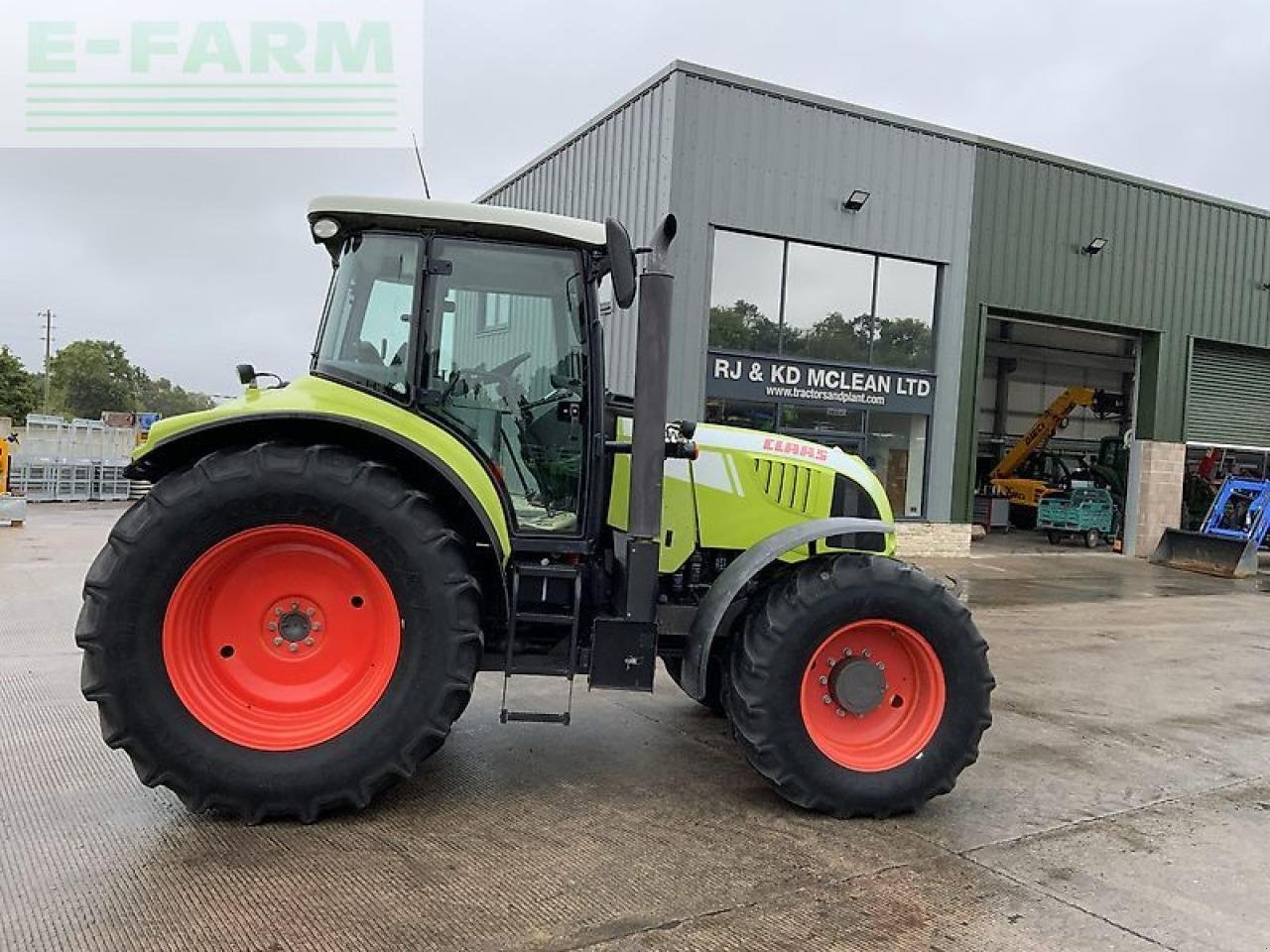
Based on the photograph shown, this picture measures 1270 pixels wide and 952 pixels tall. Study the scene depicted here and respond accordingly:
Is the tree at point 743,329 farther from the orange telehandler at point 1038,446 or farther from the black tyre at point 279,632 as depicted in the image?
the orange telehandler at point 1038,446

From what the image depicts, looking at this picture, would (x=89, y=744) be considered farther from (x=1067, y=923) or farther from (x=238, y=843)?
(x=1067, y=923)

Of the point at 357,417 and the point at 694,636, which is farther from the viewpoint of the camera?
the point at 694,636

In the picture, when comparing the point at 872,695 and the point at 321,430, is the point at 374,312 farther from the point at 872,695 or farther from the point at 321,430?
the point at 872,695

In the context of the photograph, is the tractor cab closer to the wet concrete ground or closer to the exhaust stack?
the exhaust stack

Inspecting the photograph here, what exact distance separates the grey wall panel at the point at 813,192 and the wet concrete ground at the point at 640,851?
8851 millimetres

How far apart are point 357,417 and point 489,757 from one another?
1834 millimetres

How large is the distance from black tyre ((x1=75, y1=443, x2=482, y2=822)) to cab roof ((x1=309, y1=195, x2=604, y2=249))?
1.05 meters

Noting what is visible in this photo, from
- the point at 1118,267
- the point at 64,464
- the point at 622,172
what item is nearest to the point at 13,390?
the point at 64,464

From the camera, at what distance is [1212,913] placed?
3.34 m

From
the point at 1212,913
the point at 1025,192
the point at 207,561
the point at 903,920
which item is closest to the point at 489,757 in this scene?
the point at 207,561

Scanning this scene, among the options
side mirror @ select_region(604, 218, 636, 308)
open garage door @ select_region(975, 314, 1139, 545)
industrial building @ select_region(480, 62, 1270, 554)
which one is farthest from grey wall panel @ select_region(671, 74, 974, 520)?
side mirror @ select_region(604, 218, 636, 308)

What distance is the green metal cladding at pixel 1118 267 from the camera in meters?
16.0

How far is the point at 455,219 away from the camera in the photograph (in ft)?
13.2

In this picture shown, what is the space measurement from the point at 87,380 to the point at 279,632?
75457mm
